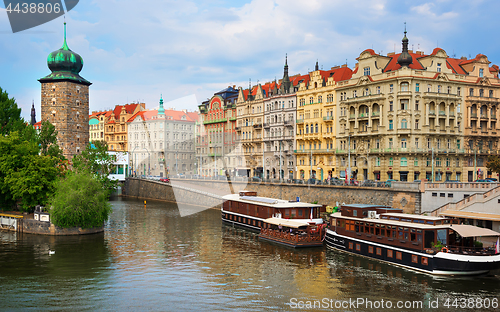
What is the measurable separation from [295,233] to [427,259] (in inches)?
587

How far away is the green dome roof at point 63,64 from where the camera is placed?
240 ft

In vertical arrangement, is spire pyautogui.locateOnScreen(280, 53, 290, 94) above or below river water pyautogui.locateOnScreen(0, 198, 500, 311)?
above

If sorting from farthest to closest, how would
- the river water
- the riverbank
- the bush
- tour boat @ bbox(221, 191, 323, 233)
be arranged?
tour boat @ bbox(221, 191, 323, 233) < the riverbank < the bush < the river water

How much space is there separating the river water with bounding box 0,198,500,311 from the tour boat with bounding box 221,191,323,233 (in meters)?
5.24

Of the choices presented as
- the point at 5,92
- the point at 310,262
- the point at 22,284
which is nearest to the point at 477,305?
the point at 310,262

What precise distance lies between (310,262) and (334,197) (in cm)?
2941

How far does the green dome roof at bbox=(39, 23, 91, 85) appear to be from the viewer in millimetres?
73188

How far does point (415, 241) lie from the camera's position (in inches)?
1419

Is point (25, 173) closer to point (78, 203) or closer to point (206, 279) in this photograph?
point (78, 203)

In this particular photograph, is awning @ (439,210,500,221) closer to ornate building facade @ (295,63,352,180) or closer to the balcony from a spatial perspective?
the balcony

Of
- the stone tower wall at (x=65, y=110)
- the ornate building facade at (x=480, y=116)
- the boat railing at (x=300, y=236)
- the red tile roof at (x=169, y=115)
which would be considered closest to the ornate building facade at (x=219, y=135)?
the red tile roof at (x=169, y=115)

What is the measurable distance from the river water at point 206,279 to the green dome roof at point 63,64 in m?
31.8

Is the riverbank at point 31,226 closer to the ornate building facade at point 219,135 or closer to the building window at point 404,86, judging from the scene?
the building window at point 404,86

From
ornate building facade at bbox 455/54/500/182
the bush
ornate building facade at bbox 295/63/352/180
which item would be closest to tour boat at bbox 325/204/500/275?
the bush
